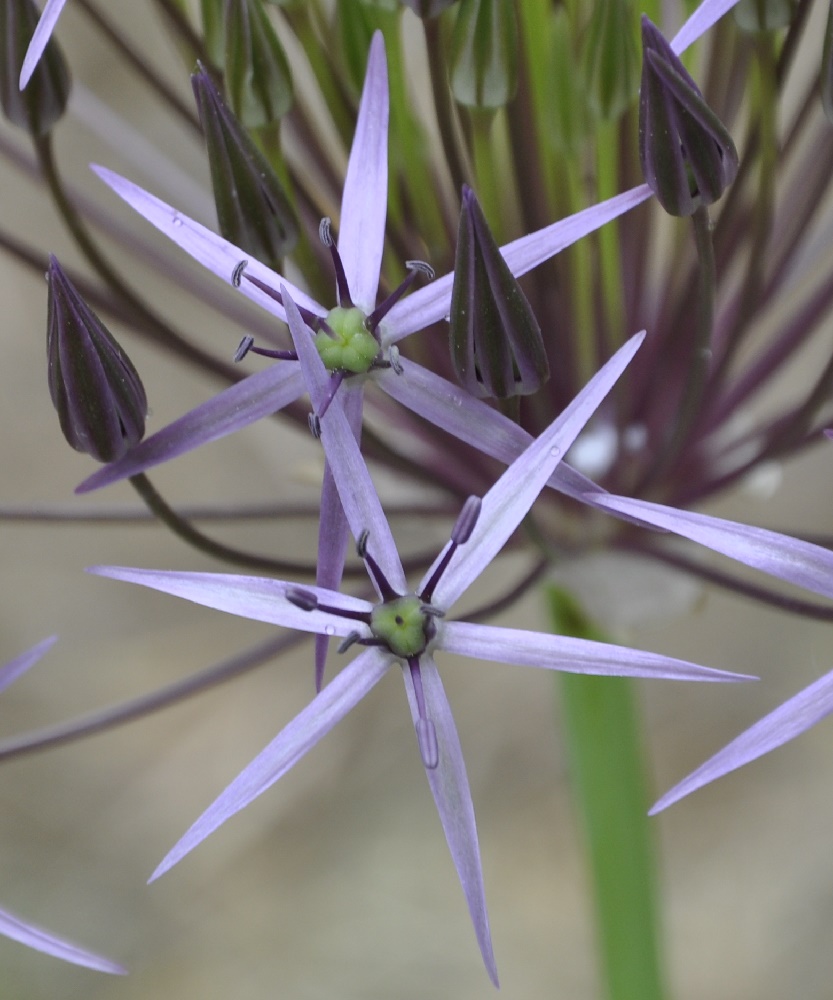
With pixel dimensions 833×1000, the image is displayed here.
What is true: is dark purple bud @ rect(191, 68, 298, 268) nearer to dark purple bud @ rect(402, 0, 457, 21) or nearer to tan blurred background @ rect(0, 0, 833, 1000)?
dark purple bud @ rect(402, 0, 457, 21)

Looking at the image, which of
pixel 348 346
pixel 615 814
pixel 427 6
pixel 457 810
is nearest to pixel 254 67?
pixel 427 6

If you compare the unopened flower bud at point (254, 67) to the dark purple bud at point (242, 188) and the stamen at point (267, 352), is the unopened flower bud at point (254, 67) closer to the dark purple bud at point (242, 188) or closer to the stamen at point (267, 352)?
the dark purple bud at point (242, 188)

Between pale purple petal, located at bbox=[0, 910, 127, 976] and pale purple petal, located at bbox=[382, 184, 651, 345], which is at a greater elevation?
pale purple petal, located at bbox=[382, 184, 651, 345]

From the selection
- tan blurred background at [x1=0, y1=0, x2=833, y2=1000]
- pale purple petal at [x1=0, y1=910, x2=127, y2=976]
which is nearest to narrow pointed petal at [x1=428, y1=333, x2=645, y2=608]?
pale purple petal at [x1=0, y1=910, x2=127, y2=976]

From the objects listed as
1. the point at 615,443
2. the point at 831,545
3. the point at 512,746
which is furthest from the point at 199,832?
the point at 512,746

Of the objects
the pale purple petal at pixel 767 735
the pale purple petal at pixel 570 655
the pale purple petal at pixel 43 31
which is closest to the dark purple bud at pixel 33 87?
the pale purple petal at pixel 43 31

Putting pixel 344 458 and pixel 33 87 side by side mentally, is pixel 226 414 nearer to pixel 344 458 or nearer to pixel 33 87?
pixel 344 458

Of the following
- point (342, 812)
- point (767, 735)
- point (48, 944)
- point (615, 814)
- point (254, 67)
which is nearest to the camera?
point (767, 735)
